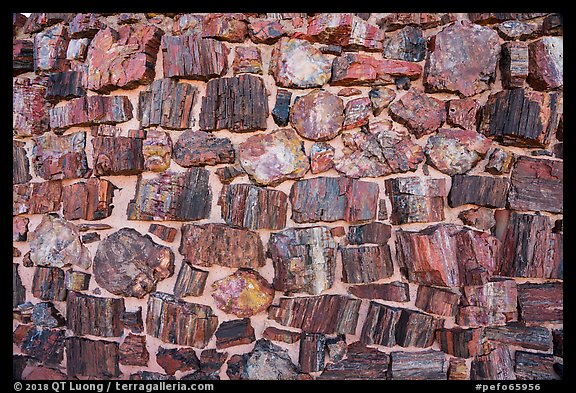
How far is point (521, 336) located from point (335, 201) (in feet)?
4.42

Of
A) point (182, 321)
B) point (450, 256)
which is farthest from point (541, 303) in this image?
point (182, 321)

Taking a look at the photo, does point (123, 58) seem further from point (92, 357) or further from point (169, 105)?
point (92, 357)

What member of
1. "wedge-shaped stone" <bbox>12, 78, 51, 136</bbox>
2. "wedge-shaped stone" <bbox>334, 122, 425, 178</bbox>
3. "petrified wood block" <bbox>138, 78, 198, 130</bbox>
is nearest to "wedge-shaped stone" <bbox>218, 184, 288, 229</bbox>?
"wedge-shaped stone" <bbox>334, 122, 425, 178</bbox>

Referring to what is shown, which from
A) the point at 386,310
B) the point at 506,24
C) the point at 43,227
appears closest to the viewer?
the point at 386,310

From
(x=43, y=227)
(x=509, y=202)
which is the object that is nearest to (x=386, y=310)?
(x=509, y=202)

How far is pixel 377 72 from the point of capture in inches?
98.3

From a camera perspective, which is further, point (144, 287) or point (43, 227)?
point (43, 227)

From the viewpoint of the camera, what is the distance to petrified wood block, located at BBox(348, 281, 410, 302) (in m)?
2.39

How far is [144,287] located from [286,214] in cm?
97

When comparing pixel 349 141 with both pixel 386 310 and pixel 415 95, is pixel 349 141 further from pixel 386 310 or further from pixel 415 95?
pixel 386 310

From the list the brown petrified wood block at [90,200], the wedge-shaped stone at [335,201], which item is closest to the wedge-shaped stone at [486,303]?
the wedge-shaped stone at [335,201]

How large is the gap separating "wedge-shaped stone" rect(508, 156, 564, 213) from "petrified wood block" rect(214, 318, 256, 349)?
A: 1.73 metres

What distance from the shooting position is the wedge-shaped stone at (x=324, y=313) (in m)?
2.38

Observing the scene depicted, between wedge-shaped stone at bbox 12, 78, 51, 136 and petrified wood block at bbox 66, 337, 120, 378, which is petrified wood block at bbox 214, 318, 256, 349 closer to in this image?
petrified wood block at bbox 66, 337, 120, 378
